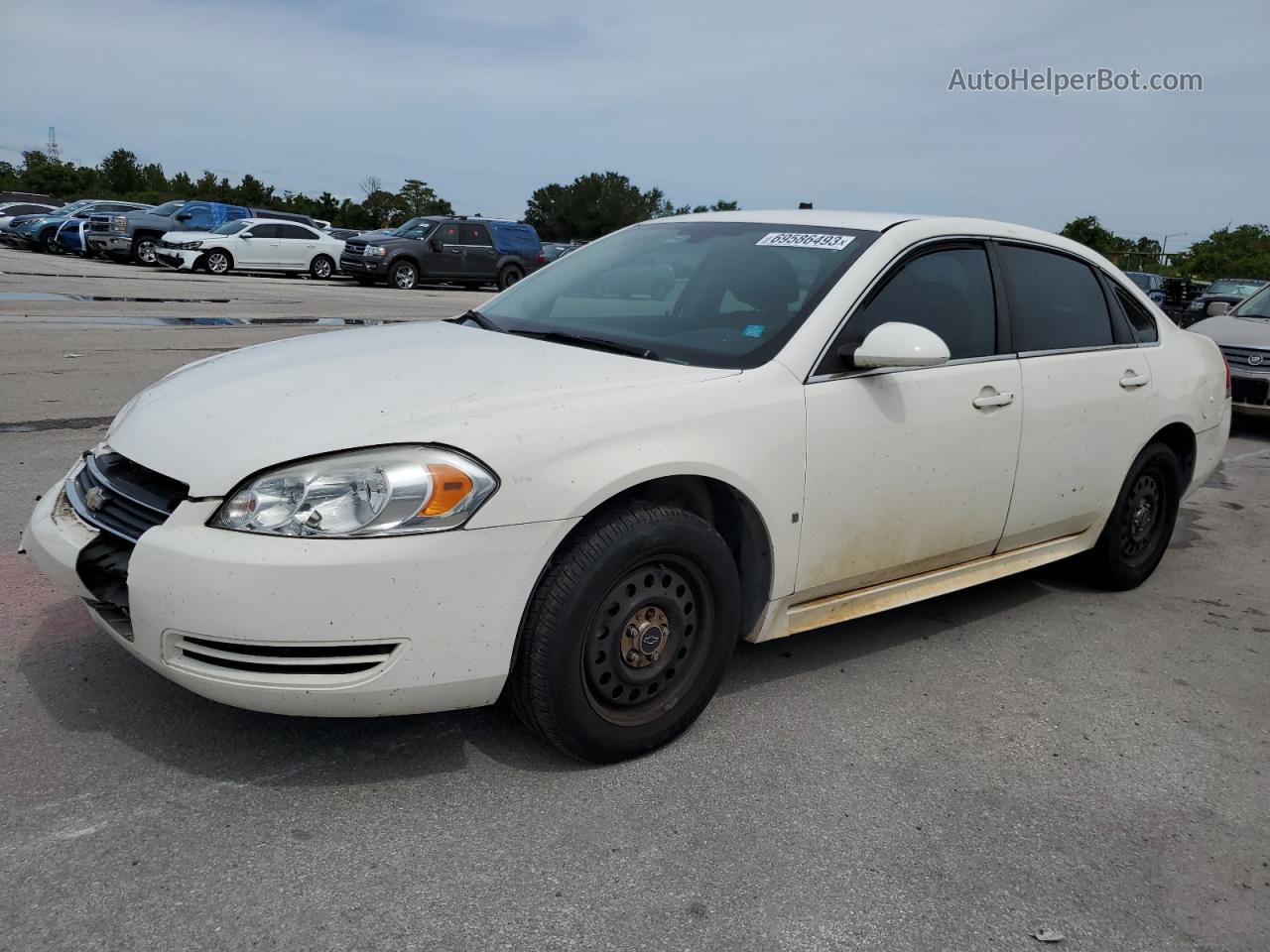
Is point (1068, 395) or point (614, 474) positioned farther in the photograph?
point (1068, 395)

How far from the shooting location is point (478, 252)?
27.2m

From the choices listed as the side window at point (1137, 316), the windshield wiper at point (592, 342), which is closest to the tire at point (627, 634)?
the windshield wiper at point (592, 342)

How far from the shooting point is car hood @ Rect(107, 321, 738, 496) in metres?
2.77

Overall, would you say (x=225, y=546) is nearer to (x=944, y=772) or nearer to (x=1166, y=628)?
(x=944, y=772)

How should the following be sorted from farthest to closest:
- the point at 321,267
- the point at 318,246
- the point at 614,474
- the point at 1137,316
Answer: the point at 321,267, the point at 318,246, the point at 1137,316, the point at 614,474

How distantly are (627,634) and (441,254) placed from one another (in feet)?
81.3

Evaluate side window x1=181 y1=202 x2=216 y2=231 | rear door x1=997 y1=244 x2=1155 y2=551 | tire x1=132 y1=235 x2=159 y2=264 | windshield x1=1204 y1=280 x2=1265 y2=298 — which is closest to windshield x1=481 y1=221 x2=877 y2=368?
rear door x1=997 y1=244 x2=1155 y2=551

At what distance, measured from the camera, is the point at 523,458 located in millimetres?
2791

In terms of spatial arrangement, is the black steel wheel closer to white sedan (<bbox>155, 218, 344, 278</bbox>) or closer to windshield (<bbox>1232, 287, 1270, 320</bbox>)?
windshield (<bbox>1232, 287, 1270, 320</bbox>)

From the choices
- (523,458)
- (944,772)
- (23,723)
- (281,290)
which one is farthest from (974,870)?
(281,290)

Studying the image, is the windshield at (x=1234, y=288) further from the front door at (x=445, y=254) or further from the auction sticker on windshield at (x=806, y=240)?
the auction sticker on windshield at (x=806, y=240)

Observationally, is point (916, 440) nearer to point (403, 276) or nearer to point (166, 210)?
point (403, 276)

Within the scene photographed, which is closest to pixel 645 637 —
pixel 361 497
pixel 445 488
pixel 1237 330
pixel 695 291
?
pixel 445 488

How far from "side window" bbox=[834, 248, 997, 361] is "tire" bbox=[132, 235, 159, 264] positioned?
2837 cm
